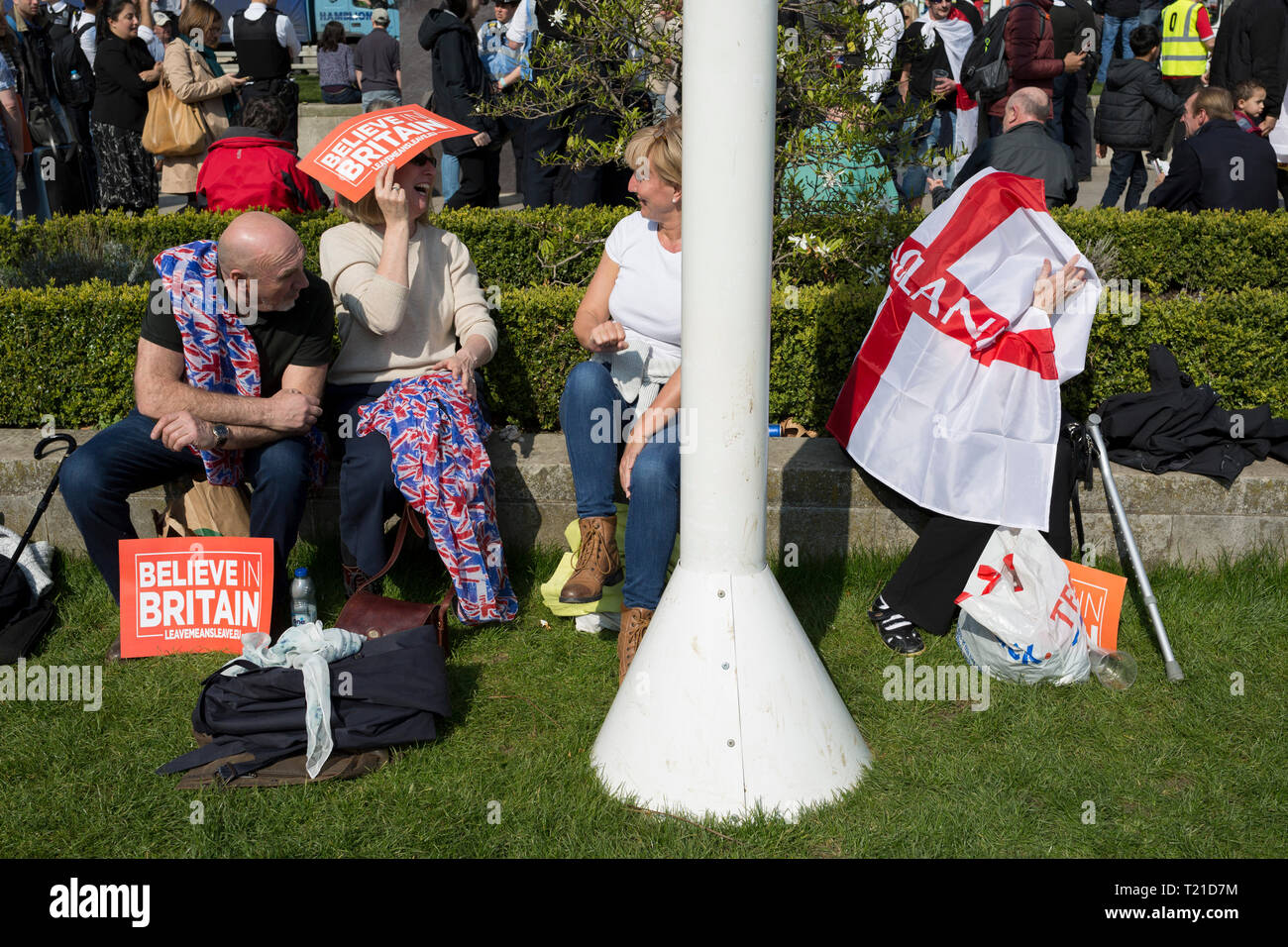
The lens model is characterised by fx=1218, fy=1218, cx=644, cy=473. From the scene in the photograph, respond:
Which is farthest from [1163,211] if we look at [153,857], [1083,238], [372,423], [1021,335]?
[153,857]

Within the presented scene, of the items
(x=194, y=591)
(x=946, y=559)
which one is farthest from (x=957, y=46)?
(x=194, y=591)

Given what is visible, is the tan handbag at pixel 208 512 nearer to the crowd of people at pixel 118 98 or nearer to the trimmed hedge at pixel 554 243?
the trimmed hedge at pixel 554 243

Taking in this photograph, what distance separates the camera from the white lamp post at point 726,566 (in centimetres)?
300

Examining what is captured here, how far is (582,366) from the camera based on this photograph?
14.0 feet

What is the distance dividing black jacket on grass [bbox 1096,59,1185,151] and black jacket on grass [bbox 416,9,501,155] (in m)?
5.15

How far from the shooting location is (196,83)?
8.91 metres

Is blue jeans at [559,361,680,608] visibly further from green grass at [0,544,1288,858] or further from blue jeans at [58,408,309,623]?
blue jeans at [58,408,309,623]

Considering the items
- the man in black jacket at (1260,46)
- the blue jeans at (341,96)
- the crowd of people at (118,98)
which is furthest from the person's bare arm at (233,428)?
the blue jeans at (341,96)

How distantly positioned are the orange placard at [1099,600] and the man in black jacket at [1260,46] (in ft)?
21.7

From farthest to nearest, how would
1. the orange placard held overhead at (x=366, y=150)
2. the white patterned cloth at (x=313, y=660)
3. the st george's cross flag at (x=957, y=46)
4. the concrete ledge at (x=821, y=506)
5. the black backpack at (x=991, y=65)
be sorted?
the st george's cross flag at (x=957, y=46) < the black backpack at (x=991, y=65) < the concrete ledge at (x=821, y=506) < the orange placard held overhead at (x=366, y=150) < the white patterned cloth at (x=313, y=660)
